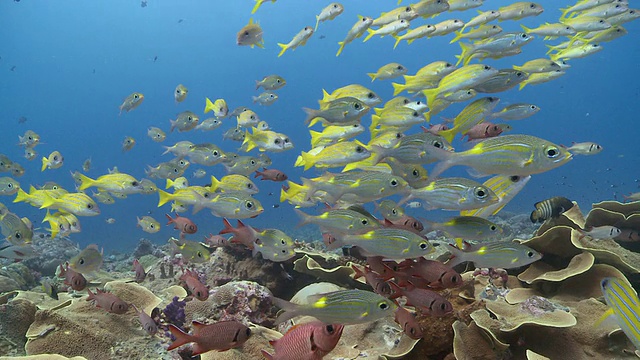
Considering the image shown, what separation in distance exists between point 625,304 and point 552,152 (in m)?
1.46

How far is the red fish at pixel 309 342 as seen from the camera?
260 cm

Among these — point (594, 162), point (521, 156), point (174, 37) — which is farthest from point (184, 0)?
point (594, 162)

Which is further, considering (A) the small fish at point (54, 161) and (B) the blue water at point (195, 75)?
(B) the blue water at point (195, 75)

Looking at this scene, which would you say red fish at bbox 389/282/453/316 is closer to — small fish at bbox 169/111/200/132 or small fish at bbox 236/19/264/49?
small fish at bbox 236/19/264/49

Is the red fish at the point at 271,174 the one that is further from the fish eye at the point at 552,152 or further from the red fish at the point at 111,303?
the fish eye at the point at 552,152

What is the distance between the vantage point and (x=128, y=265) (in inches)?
585

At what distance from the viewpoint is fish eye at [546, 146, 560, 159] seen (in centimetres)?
314

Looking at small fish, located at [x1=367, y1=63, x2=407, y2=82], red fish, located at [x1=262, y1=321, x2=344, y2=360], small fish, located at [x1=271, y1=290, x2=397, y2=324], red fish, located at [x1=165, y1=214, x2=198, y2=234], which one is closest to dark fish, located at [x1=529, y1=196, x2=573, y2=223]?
small fish, located at [x1=367, y1=63, x2=407, y2=82]

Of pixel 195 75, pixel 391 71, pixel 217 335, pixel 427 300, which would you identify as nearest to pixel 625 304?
pixel 427 300

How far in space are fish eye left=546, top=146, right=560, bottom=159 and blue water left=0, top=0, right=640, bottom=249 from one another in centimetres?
6689

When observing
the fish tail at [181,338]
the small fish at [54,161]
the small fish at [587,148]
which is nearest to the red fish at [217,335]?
the fish tail at [181,338]

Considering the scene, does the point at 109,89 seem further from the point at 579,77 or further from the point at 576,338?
the point at 579,77

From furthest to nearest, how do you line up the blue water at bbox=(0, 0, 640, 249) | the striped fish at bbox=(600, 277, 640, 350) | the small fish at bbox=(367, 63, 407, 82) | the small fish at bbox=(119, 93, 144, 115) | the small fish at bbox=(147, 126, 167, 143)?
the blue water at bbox=(0, 0, 640, 249) < the small fish at bbox=(147, 126, 167, 143) < the small fish at bbox=(119, 93, 144, 115) < the small fish at bbox=(367, 63, 407, 82) < the striped fish at bbox=(600, 277, 640, 350)

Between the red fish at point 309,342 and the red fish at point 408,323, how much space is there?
38.7 inches
